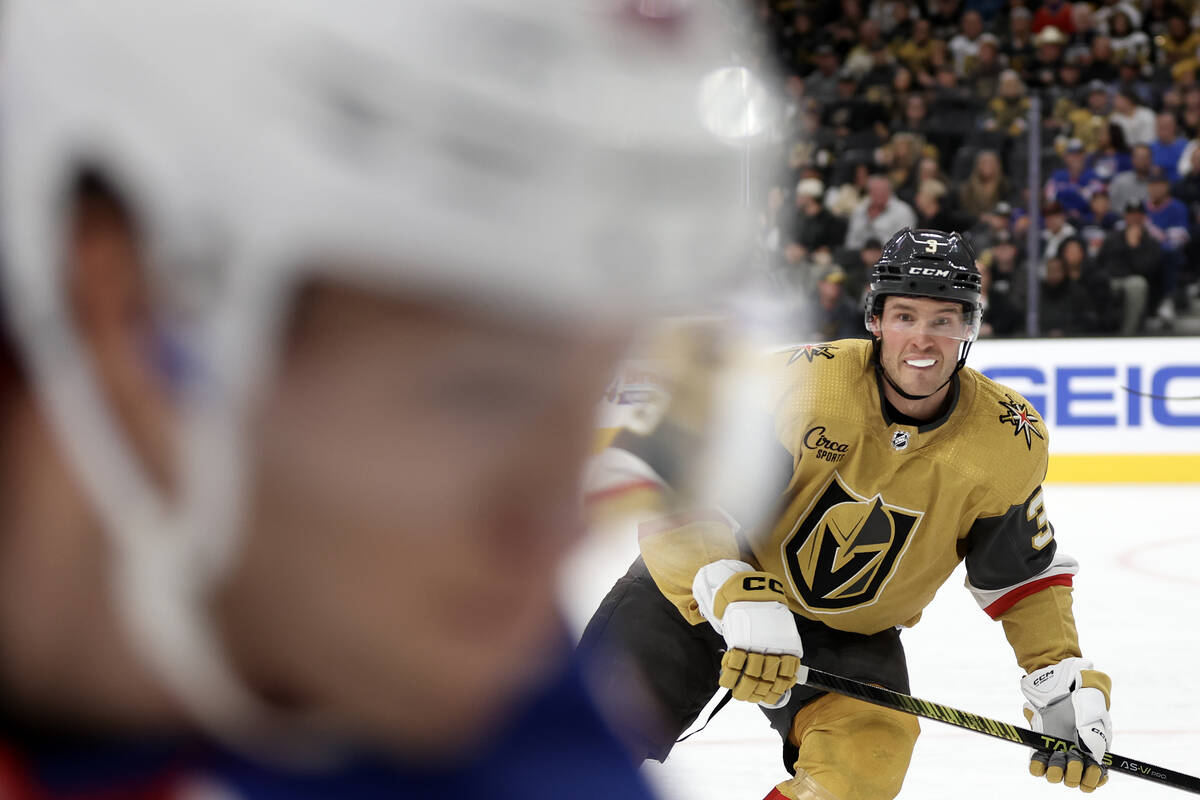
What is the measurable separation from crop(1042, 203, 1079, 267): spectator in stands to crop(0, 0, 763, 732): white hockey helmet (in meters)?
6.64

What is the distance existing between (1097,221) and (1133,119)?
63 centimetres

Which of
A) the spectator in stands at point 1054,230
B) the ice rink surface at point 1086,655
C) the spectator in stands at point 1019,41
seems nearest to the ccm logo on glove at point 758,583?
the ice rink surface at point 1086,655

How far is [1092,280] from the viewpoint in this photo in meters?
6.41

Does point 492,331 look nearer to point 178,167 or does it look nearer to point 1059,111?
point 178,167

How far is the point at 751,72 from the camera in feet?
1.24

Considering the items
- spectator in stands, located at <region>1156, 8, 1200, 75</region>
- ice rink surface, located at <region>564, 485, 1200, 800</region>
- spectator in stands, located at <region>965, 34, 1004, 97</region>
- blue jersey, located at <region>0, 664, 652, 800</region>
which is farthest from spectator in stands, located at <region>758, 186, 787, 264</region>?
spectator in stands, located at <region>1156, 8, 1200, 75</region>

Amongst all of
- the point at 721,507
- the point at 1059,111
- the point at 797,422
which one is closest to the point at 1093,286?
the point at 1059,111

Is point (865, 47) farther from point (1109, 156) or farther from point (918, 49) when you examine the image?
point (1109, 156)

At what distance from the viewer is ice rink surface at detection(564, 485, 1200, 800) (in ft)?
8.75

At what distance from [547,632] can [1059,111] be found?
6942mm

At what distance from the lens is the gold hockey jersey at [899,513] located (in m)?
2.15

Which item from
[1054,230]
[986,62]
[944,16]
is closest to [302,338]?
[1054,230]

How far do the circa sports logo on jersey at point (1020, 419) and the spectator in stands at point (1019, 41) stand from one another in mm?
6692

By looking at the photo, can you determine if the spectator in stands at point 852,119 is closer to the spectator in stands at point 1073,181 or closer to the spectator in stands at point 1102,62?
the spectator in stands at point 1073,181
